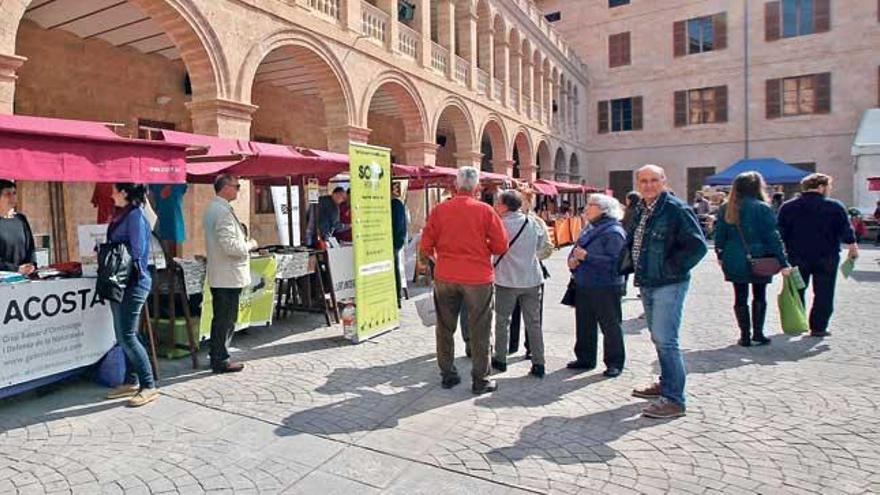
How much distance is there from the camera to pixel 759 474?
308 centimetres

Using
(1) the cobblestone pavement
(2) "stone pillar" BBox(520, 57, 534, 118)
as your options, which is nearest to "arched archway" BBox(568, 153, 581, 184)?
(2) "stone pillar" BBox(520, 57, 534, 118)

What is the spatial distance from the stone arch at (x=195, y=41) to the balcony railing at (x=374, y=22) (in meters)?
4.38

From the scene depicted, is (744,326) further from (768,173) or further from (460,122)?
(768,173)

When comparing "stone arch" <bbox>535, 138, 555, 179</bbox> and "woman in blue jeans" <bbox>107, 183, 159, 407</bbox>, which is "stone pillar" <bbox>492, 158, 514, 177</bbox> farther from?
"woman in blue jeans" <bbox>107, 183, 159, 407</bbox>

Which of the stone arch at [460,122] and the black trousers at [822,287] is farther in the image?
the stone arch at [460,122]

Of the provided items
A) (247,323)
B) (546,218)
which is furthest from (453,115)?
(247,323)

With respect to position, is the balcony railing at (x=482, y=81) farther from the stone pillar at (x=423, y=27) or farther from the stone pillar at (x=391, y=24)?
the stone pillar at (x=391, y=24)

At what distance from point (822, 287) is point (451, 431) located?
479cm

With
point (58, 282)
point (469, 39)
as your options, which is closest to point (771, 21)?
point (469, 39)

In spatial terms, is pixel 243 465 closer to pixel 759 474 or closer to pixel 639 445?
pixel 639 445

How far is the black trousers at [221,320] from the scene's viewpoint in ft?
16.5

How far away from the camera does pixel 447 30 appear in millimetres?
16906

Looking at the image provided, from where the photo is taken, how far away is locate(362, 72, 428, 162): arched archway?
45.8ft

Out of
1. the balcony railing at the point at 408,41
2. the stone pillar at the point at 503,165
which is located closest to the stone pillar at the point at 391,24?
the balcony railing at the point at 408,41
